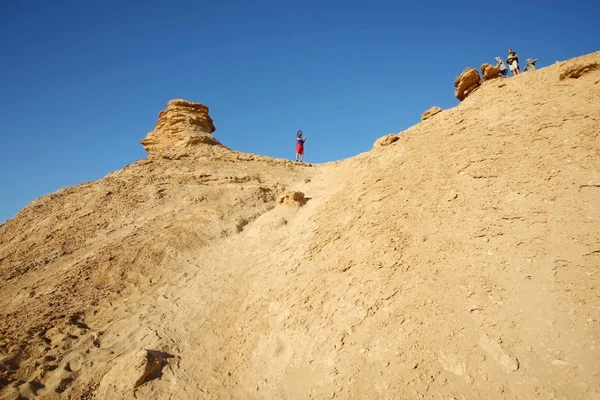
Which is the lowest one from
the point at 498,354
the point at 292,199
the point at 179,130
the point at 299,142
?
the point at 498,354

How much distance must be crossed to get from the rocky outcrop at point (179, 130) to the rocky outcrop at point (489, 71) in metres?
12.7

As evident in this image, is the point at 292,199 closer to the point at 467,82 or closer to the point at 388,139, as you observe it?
the point at 388,139

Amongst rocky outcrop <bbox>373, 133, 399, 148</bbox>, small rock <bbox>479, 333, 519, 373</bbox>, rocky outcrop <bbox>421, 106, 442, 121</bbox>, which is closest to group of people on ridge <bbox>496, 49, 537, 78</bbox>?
rocky outcrop <bbox>421, 106, 442, 121</bbox>

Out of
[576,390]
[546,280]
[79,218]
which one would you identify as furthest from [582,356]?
[79,218]

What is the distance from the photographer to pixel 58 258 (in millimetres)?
9203

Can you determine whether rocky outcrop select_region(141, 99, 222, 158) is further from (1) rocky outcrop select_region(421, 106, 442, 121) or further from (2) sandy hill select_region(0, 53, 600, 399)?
(1) rocky outcrop select_region(421, 106, 442, 121)

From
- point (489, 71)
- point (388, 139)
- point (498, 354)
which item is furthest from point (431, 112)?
point (498, 354)

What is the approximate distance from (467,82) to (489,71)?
0.98 meters

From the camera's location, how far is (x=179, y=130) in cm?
1753

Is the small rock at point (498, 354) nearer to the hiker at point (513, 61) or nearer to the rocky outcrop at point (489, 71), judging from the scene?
the rocky outcrop at point (489, 71)

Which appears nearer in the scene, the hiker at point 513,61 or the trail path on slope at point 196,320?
the trail path on slope at point 196,320

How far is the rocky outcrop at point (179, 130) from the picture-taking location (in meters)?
16.9

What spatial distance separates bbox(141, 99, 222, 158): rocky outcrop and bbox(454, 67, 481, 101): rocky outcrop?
1192 centimetres

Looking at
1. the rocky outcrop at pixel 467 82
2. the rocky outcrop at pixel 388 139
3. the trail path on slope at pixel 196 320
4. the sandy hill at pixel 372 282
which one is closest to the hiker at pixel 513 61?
the rocky outcrop at pixel 467 82
